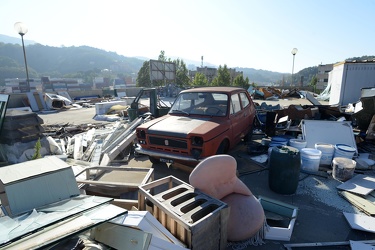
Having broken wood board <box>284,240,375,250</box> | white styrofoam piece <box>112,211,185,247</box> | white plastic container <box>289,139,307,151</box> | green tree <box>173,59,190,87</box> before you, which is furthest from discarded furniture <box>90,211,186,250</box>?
green tree <box>173,59,190,87</box>

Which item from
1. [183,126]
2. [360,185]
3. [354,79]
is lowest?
[360,185]

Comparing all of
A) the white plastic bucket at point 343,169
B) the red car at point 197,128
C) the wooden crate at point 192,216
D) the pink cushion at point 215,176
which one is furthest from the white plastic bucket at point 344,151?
the wooden crate at point 192,216

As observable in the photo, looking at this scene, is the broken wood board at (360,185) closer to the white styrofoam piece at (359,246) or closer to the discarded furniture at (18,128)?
the white styrofoam piece at (359,246)

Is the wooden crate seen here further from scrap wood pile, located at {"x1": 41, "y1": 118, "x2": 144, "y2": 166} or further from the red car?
scrap wood pile, located at {"x1": 41, "y1": 118, "x2": 144, "y2": 166}

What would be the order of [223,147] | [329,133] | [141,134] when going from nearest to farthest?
[223,147]
[141,134]
[329,133]

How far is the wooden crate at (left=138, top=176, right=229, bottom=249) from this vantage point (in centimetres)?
210

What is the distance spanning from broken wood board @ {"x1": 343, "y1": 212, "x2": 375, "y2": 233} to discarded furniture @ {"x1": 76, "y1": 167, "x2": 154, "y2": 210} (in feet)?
9.96

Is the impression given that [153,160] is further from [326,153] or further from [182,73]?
[182,73]

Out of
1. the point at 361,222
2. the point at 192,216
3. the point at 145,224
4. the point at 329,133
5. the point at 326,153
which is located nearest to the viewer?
the point at 145,224

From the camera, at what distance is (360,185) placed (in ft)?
13.4

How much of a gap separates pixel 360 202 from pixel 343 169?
895 mm

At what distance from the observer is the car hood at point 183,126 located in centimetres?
422

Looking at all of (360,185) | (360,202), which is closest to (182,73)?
(360,185)

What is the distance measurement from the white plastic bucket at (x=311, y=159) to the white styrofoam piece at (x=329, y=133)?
0.95m
